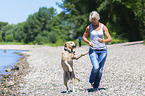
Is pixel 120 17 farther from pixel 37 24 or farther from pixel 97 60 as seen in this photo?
pixel 37 24

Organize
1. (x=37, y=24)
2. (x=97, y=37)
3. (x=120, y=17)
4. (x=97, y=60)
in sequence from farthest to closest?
(x=37, y=24)
(x=120, y=17)
(x=97, y=60)
(x=97, y=37)

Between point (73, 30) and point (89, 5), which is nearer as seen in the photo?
point (89, 5)

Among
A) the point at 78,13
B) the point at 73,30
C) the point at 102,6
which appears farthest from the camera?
the point at 73,30

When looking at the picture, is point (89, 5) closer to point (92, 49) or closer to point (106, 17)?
point (106, 17)

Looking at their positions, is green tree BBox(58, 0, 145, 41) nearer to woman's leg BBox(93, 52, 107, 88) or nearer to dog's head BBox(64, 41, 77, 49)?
woman's leg BBox(93, 52, 107, 88)

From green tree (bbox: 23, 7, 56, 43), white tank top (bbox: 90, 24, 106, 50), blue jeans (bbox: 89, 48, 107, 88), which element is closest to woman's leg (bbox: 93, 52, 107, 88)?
blue jeans (bbox: 89, 48, 107, 88)

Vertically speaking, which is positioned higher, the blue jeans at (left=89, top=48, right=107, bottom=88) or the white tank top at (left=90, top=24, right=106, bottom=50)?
the white tank top at (left=90, top=24, right=106, bottom=50)

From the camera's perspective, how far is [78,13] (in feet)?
161

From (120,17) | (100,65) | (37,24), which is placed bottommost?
(100,65)

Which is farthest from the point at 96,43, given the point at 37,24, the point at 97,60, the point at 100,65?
the point at 37,24

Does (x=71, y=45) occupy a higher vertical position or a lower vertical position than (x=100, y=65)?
higher

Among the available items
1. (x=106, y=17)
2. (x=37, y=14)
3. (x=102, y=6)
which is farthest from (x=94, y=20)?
(x=37, y=14)

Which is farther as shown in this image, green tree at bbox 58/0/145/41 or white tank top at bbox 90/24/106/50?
green tree at bbox 58/0/145/41

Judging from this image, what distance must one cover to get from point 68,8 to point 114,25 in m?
18.7
